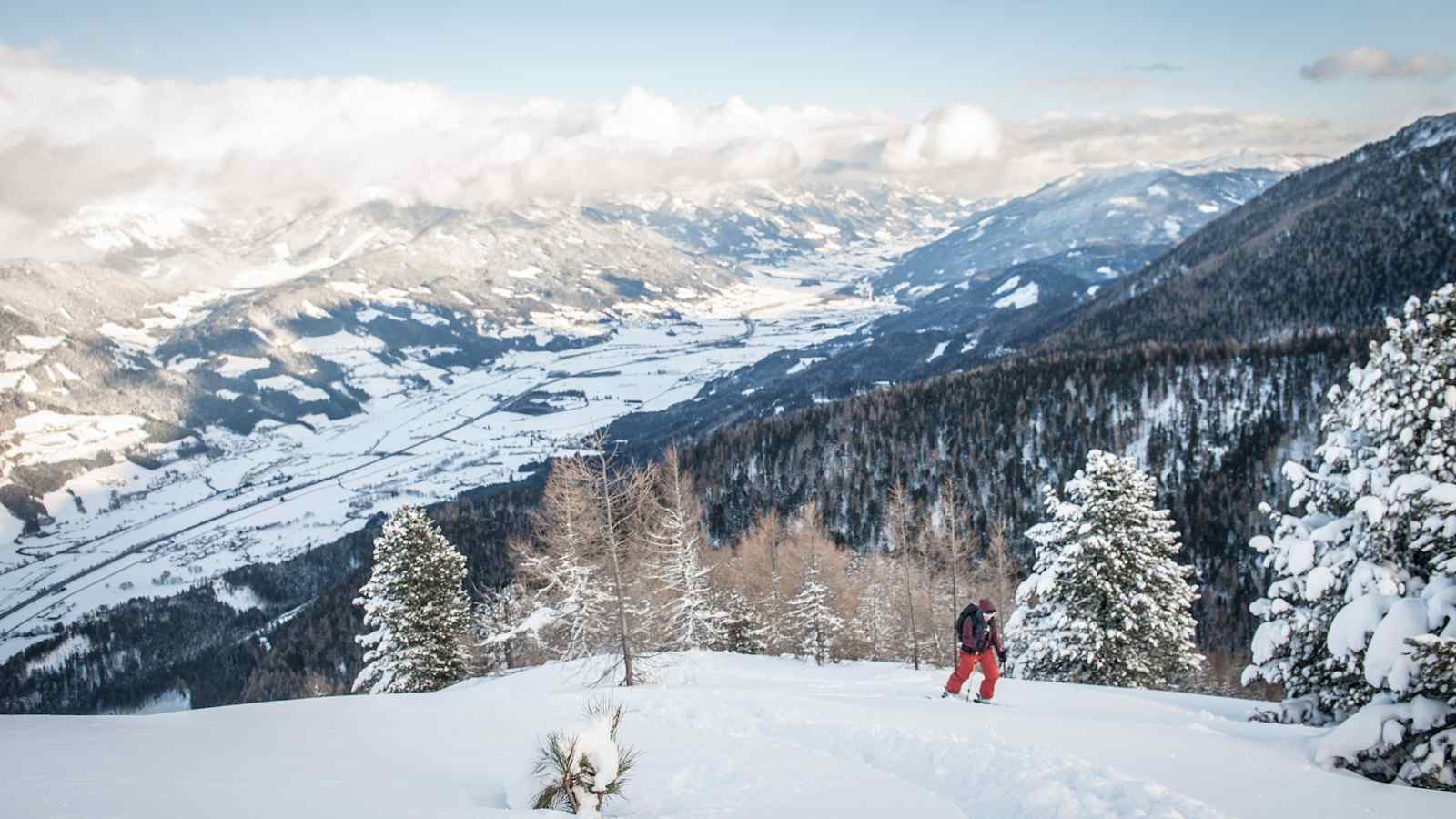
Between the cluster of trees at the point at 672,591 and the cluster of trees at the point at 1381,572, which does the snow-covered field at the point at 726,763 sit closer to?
the cluster of trees at the point at 1381,572

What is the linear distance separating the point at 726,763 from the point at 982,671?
8.80m

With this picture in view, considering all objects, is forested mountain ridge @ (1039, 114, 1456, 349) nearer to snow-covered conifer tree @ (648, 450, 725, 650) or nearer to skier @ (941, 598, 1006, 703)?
snow-covered conifer tree @ (648, 450, 725, 650)

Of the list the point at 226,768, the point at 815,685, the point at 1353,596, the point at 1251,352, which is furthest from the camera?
the point at 1251,352

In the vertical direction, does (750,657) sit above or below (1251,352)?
below

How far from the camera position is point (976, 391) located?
141500 millimetres

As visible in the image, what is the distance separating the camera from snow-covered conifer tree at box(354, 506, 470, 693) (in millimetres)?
40594

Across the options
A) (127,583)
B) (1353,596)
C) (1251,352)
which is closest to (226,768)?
A: (1353,596)

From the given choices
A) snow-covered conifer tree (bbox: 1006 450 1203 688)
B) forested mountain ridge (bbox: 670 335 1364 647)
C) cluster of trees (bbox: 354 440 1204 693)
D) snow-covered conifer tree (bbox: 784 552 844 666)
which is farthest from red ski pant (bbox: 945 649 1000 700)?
forested mountain ridge (bbox: 670 335 1364 647)

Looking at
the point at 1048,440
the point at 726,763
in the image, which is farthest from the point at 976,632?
the point at 1048,440

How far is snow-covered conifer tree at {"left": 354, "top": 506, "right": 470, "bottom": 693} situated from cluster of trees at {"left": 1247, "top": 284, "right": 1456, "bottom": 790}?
37.8m

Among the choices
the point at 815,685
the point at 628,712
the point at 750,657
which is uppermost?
the point at 628,712

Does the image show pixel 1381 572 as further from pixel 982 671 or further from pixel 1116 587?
pixel 1116 587

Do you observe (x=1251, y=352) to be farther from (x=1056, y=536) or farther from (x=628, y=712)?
(x=628, y=712)

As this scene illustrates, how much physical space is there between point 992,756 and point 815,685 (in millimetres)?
16619
